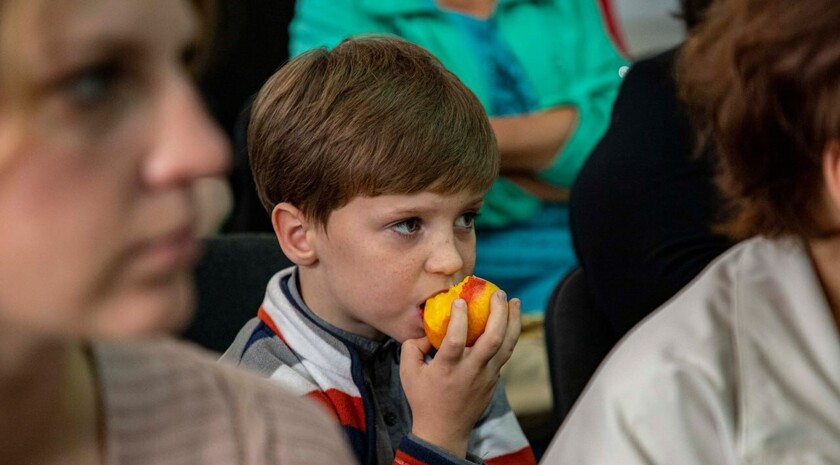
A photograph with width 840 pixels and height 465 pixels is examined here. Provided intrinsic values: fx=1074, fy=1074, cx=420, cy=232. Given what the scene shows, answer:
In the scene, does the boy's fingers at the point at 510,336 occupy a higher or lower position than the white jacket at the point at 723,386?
lower

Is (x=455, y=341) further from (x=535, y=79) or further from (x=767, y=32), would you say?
(x=535, y=79)

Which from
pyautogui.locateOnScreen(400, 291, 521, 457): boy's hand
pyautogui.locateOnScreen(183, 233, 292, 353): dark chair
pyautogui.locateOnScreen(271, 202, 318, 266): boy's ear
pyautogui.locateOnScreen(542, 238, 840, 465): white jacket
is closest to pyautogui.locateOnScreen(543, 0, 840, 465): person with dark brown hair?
pyautogui.locateOnScreen(542, 238, 840, 465): white jacket

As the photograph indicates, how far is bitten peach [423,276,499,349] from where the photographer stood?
127 centimetres

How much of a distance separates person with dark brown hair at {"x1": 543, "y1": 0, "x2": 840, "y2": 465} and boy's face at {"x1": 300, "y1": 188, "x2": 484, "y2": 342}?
0.27 meters

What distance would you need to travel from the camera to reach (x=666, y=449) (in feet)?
3.38

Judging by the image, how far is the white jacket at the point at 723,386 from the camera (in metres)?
1.03

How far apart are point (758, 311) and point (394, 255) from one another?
0.43 meters

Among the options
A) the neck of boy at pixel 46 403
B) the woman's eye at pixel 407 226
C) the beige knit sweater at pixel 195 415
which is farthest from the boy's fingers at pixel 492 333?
the neck of boy at pixel 46 403

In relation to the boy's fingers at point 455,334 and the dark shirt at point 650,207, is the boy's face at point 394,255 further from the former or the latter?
the dark shirt at point 650,207

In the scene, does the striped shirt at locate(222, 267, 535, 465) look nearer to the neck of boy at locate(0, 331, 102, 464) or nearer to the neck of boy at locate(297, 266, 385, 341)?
the neck of boy at locate(297, 266, 385, 341)

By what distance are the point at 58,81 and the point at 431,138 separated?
756 millimetres

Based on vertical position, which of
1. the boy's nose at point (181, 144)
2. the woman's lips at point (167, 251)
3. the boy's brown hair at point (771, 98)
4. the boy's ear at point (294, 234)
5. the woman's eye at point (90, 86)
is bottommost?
the boy's ear at point (294, 234)

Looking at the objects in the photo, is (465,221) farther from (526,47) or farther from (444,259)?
(526,47)

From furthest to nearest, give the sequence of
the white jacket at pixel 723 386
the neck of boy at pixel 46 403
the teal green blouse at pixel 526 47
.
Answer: the teal green blouse at pixel 526 47, the white jacket at pixel 723 386, the neck of boy at pixel 46 403
